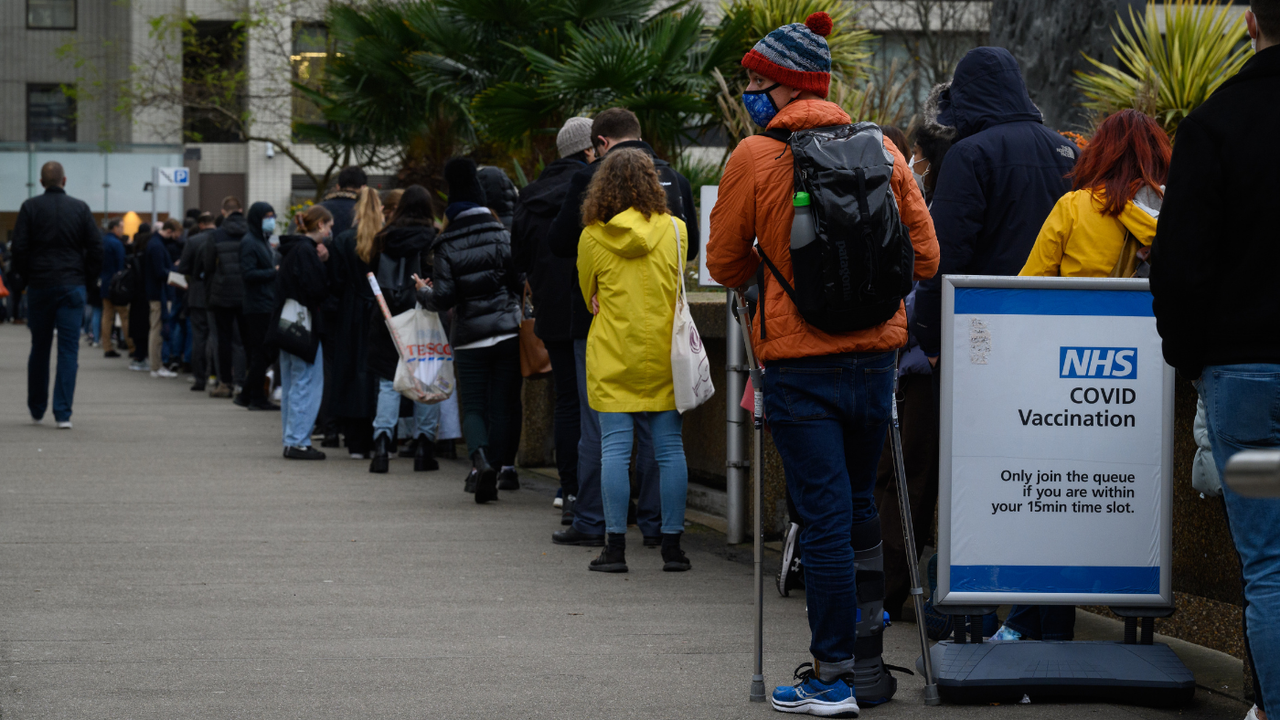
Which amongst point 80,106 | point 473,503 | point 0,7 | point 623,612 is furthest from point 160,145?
point 623,612

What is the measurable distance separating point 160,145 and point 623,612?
3907 centimetres

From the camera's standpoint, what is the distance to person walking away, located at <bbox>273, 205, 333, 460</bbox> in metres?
11.0

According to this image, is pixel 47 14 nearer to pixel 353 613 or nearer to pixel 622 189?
pixel 622 189

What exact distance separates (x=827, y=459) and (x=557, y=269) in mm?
3629

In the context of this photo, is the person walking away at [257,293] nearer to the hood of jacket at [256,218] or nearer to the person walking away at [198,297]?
the hood of jacket at [256,218]

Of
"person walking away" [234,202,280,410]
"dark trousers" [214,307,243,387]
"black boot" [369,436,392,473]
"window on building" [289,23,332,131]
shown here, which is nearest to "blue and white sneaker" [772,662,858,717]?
"black boot" [369,436,392,473]

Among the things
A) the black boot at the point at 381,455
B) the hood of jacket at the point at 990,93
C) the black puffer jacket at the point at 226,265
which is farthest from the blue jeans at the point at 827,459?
the black puffer jacket at the point at 226,265

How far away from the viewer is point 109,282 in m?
24.2

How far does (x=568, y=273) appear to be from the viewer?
775 centimetres

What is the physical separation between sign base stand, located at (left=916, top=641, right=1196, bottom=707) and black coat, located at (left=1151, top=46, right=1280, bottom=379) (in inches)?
53.5

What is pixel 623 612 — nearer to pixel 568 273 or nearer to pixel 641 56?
pixel 568 273

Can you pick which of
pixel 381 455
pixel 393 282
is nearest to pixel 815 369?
pixel 393 282

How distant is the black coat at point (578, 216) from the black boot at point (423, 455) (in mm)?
3602

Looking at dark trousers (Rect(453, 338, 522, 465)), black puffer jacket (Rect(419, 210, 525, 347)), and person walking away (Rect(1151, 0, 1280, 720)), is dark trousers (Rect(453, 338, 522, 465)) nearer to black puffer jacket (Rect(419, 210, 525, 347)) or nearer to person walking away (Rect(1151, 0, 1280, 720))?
black puffer jacket (Rect(419, 210, 525, 347))
